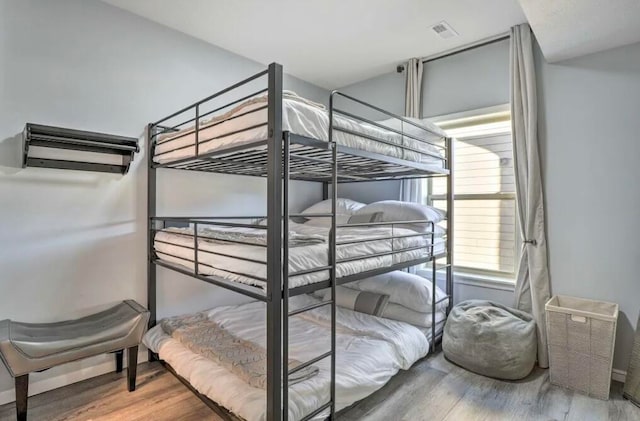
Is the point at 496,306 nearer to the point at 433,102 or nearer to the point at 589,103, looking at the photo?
the point at 589,103

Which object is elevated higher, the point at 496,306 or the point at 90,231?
the point at 90,231

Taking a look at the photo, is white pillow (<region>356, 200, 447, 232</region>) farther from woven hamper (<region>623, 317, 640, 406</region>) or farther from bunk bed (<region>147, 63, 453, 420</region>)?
woven hamper (<region>623, 317, 640, 406</region>)

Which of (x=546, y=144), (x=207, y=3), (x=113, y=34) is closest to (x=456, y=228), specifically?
(x=546, y=144)

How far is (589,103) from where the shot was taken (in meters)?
2.36

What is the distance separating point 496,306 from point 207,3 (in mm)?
3088

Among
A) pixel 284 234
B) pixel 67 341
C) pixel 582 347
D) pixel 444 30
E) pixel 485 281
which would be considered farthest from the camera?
pixel 485 281

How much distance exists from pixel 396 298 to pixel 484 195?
124 centimetres

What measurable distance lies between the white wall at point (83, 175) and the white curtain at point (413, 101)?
1.84 m

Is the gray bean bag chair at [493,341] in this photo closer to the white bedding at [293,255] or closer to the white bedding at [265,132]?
the white bedding at [293,255]

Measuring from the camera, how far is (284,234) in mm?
1463

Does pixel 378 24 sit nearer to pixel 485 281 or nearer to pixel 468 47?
pixel 468 47

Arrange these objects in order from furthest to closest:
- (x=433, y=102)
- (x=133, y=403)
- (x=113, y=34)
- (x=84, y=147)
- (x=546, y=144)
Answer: (x=433, y=102), (x=546, y=144), (x=113, y=34), (x=84, y=147), (x=133, y=403)

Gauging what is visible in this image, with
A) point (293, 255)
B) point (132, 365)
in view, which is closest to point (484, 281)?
point (293, 255)

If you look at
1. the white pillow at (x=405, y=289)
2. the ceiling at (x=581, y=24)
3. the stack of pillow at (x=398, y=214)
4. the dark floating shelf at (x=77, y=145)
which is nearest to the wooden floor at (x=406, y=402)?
the white pillow at (x=405, y=289)
